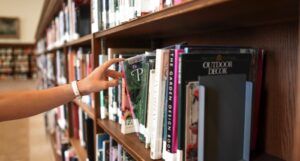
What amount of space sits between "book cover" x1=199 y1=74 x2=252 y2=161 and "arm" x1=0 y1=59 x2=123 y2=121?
49cm

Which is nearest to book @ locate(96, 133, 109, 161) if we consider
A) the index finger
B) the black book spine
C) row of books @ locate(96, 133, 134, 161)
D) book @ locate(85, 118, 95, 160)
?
row of books @ locate(96, 133, 134, 161)

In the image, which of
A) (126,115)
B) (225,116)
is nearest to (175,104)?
(225,116)

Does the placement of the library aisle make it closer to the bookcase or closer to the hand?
the hand

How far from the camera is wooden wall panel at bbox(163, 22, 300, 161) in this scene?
2.34 feet

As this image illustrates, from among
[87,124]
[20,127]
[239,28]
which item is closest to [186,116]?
[239,28]

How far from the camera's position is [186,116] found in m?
0.63

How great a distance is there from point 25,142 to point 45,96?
9.68 feet

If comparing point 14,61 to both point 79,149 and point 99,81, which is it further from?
point 99,81

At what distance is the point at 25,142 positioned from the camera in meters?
3.56

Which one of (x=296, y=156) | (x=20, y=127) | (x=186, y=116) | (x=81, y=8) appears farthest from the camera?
(x=20, y=127)

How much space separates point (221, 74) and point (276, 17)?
198 mm

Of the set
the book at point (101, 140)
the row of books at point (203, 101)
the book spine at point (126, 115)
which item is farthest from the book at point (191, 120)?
the book at point (101, 140)

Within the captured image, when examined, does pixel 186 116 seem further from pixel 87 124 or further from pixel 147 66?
pixel 87 124

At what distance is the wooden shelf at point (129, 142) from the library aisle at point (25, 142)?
215 centimetres
